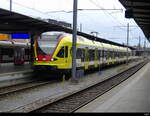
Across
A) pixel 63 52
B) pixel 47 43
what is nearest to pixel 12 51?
pixel 47 43

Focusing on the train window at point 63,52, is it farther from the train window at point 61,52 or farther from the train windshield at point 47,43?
the train windshield at point 47,43

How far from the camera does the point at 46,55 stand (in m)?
19.6

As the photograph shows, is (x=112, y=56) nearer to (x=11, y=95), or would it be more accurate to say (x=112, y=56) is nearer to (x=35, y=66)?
(x=35, y=66)

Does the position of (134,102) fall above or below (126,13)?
below

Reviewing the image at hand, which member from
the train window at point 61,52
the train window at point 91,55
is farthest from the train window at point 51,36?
the train window at point 91,55

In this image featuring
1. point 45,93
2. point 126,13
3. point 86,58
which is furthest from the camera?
point 86,58

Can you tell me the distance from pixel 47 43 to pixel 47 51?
57 centimetres

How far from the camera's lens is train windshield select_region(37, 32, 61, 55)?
64.4 feet

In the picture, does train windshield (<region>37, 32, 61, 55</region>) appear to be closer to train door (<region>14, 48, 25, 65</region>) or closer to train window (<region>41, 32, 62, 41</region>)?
train window (<region>41, 32, 62, 41</region>)

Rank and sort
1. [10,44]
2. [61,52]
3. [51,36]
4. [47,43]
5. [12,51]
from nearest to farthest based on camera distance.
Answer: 1. [61,52]
2. [47,43]
3. [51,36]
4. [10,44]
5. [12,51]

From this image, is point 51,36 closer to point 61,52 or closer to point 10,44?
point 61,52

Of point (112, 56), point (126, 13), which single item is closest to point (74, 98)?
point (126, 13)

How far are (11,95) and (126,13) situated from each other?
30.4 ft

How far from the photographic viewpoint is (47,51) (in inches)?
774
